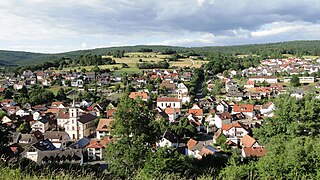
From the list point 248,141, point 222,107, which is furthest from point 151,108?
point 248,141

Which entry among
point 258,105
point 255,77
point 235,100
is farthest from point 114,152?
point 255,77

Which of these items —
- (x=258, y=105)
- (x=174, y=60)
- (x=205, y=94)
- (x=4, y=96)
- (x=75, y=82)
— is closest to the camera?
(x=258, y=105)

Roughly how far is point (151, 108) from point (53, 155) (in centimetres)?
2447

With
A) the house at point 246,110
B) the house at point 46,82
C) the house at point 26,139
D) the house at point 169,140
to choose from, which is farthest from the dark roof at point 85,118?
the house at point 46,82

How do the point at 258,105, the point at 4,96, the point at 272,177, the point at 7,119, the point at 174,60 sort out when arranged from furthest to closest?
the point at 174,60 → the point at 4,96 → the point at 258,105 → the point at 7,119 → the point at 272,177

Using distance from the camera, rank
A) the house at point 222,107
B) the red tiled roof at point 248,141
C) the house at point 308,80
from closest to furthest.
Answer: the red tiled roof at point 248,141 < the house at point 222,107 < the house at point 308,80

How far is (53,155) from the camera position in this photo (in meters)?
20.9

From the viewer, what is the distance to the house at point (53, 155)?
20.5 m

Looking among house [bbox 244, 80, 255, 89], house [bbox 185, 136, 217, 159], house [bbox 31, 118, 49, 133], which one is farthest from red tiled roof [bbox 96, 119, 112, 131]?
house [bbox 244, 80, 255, 89]

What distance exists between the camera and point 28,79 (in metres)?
70.4

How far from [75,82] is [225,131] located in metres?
44.1

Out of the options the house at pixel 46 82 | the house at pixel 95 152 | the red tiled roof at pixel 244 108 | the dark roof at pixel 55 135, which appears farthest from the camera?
the house at pixel 46 82

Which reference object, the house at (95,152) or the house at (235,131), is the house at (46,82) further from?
the house at (235,131)

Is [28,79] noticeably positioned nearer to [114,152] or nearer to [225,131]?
[225,131]
